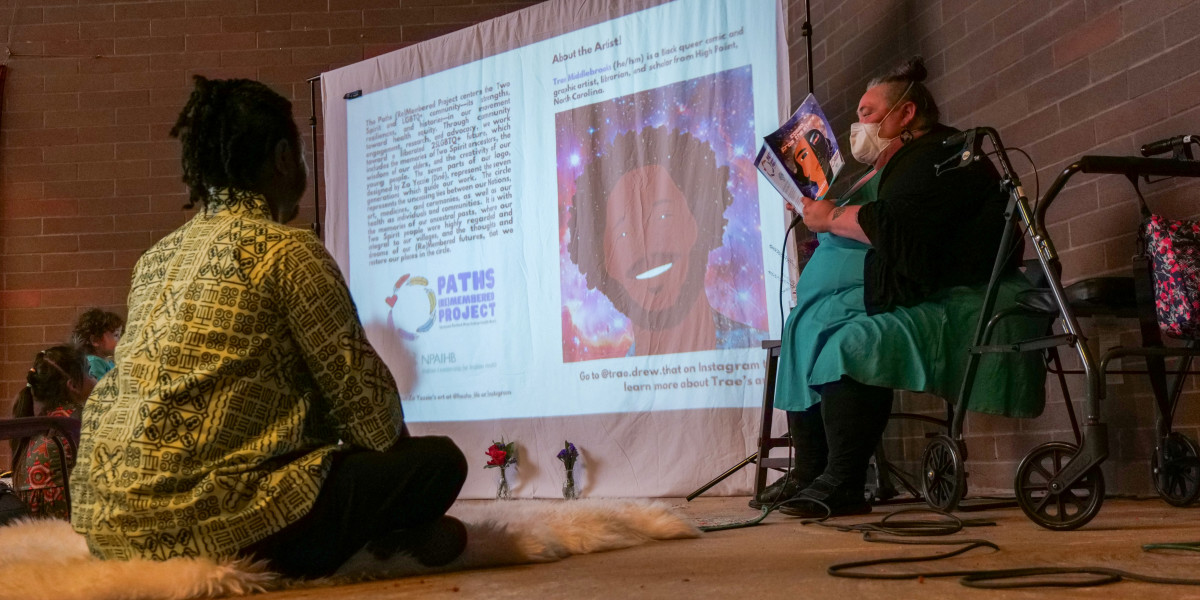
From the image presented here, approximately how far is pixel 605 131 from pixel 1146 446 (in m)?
2.33

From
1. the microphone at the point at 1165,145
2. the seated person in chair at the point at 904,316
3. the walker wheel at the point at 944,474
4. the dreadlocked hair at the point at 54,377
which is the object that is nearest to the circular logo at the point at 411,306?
the dreadlocked hair at the point at 54,377

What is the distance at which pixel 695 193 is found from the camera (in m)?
4.02

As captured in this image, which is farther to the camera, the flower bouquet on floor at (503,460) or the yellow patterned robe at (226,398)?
the flower bouquet on floor at (503,460)

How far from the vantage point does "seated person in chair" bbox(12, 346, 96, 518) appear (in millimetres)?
3508

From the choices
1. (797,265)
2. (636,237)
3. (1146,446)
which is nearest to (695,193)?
(636,237)

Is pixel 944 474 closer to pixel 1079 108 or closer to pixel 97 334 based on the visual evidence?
pixel 1079 108

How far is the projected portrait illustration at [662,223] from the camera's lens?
3.91 meters

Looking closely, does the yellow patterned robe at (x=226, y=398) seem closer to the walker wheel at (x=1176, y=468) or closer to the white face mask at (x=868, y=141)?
the white face mask at (x=868, y=141)

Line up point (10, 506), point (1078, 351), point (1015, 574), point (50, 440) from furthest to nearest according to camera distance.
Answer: point (50, 440) → point (10, 506) → point (1078, 351) → point (1015, 574)

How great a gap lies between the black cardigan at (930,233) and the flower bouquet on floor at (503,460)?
208 centimetres

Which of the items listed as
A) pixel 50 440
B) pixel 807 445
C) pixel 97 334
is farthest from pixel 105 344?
pixel 807 445

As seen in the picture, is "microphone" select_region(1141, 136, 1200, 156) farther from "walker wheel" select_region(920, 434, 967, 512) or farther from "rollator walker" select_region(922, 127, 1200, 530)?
"walker wheel" select_region(920, 434, 967, 512)

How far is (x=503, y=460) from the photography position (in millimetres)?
4301

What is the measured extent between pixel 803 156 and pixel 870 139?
0.19 meters
